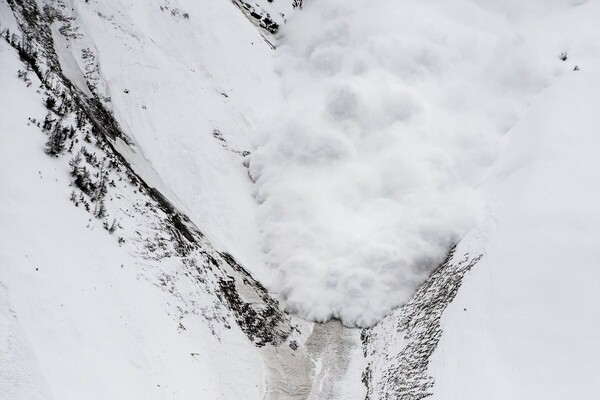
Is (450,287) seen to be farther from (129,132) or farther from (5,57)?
(5,57)

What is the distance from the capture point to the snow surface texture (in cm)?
2498

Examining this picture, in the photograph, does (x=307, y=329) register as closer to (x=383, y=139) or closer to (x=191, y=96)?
(x=383, y=139)

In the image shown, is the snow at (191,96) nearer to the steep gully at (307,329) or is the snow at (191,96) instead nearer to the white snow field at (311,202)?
the white snow field at (311,202)

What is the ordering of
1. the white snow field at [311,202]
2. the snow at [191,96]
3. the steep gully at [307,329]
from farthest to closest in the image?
the snow at [191,96], the steep gully at [307,329], the white snow field at [311,202]

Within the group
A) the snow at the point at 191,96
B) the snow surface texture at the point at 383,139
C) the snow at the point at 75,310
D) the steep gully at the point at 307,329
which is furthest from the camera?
the snow at the point at 191,96

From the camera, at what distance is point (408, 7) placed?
130 ft

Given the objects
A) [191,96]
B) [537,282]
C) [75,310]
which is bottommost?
[75,310]

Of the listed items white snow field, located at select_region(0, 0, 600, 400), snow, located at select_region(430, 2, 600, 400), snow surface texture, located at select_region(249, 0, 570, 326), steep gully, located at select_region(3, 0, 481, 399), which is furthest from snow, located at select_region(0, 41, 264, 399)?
snow, located at select_region(430, 2, 600, 400)

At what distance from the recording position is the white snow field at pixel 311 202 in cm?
1430

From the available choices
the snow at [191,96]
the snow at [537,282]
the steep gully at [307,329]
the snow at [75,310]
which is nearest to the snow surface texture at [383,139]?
the steep gully at [307,329]

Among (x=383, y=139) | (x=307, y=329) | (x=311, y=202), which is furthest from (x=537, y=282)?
(x=383, y=139)

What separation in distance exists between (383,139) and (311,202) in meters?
6.66

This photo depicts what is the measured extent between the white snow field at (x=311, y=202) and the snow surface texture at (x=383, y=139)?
0.14 m

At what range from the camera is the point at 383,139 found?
102 ft
